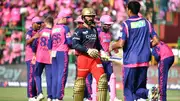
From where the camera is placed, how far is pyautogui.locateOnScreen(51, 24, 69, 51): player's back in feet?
57.4

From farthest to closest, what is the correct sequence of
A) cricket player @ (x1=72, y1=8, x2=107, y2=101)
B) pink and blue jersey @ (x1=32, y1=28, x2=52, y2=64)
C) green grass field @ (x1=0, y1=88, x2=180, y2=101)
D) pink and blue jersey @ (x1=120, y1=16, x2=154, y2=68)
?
green grass field @ (x1=0, y1=88, x2=180, y2=101) → pink and blue jersey @ (x1=32, y1=28, x2=52, y2=64) → cricket player @ (x1=72, y1=8, x2=107, y2=101) → pink and blue jersey @ (x1=120, y1=16, x2=154, y2=68)

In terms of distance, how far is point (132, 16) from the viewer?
508 inches

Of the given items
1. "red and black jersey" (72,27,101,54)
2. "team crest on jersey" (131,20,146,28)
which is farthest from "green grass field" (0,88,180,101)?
"team crest on jersey" (131,20,146,28)

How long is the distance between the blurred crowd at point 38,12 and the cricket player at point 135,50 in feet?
47.5

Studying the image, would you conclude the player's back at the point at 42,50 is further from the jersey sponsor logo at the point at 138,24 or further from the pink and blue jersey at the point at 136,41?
the jersey sponsor logo at the point at 138,24

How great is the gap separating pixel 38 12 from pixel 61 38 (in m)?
10.8

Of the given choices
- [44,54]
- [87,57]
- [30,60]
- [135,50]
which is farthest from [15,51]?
[135,50]

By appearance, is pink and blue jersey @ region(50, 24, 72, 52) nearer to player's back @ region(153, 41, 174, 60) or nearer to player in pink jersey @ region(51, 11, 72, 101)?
player in pink jersey @ region(51, 11, 72, 101)

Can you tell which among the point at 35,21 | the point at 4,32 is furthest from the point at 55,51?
the point at 4,32

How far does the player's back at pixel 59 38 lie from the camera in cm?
1750

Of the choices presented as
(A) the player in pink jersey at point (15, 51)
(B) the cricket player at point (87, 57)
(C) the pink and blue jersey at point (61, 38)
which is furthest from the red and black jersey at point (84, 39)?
(A) the player in pink jersey at point (15, 51)

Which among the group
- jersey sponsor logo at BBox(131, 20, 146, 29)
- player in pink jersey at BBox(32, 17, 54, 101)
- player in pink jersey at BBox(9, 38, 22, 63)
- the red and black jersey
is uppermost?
jersey sponsor logo at BBox(131, 20, 146, 29)

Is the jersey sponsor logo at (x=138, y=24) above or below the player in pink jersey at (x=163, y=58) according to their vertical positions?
above

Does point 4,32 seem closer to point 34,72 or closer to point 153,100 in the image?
point 34,72
